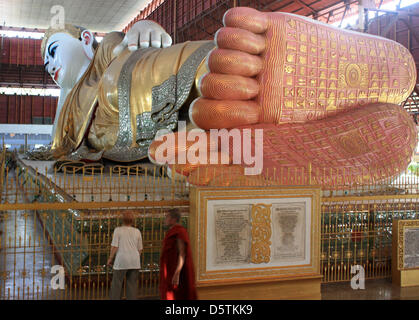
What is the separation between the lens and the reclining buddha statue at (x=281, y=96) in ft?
14.8

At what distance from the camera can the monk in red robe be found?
230cm

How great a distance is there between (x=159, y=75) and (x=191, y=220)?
12.0 feet

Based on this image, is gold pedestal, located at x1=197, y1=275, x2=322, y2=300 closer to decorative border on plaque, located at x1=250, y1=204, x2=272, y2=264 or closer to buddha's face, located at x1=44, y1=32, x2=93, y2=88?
decorative border on plaque, located at x1=250, y1=204, x2=272, y2=264

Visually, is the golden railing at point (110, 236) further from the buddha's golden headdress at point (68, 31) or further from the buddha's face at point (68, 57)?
the buddha's golden headdress at point (68, 31)

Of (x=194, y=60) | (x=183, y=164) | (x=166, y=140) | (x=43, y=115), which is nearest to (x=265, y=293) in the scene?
(x=183, y=164)

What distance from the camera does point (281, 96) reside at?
4.86m

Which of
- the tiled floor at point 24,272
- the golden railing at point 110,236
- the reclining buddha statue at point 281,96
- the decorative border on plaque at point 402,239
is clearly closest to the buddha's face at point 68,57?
the reclining buddha statue at point 281,96

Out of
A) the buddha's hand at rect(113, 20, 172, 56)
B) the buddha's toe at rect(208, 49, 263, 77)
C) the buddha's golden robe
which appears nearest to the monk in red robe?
the buddha's toe at rect(208, 49, 263, 77)

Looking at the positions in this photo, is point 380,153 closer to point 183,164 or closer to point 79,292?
point 183,164

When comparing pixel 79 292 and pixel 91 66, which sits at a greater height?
pixel 91 66

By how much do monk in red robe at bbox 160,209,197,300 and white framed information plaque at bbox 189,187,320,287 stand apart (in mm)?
433

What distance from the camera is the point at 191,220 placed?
283cm

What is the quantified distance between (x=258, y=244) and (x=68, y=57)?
26.6ft

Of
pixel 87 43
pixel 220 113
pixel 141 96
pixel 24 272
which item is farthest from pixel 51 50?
pixel 24 272
